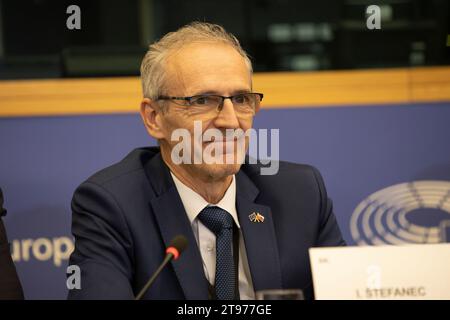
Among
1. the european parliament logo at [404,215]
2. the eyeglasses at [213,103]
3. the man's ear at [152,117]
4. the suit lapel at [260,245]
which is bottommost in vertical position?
the european parliament logo at [404,215]

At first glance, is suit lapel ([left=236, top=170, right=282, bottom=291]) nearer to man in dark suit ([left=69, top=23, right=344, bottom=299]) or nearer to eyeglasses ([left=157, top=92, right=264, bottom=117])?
man in dark suit ([left=69, top=23, right=344, bottom=299])

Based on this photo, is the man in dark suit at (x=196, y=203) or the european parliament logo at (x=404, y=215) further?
the european parliament logo at (x=404, y=215)

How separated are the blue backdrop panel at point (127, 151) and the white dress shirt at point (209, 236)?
2.63 feet

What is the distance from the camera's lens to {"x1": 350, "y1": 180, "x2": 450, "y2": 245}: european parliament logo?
289 cm

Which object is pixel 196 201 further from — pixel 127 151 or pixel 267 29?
pixel 267 29

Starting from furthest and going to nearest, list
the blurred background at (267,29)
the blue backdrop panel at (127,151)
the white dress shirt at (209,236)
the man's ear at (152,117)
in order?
the blurred background at (267,29)
the blue backdrop panel at (127,151)
the man's ear at (152,117)
the white dress shirt at (209,236)

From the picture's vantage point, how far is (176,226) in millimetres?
1959

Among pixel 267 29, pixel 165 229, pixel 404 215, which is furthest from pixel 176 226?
pixel 267 29

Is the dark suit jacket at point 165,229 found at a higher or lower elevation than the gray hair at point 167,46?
lower

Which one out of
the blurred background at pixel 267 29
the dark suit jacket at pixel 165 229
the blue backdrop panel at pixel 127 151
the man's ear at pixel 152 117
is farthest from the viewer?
the blurred background at pixel 267 29

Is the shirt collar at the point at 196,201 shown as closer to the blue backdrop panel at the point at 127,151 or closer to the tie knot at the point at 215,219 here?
the tie knot at the point at 215,219

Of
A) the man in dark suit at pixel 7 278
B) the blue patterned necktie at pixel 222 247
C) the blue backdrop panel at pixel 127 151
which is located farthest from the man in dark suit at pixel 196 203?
the blue backdrop panel at pixel 127 151

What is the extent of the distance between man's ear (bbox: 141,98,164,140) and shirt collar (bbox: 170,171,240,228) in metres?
0.13

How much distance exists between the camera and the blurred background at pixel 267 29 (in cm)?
315
